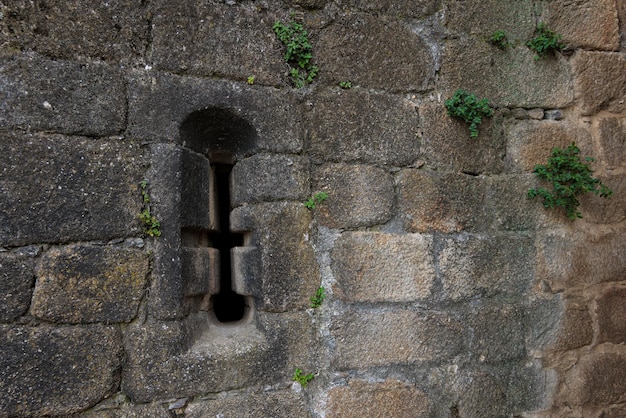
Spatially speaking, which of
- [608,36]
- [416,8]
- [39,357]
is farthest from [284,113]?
[608,36]

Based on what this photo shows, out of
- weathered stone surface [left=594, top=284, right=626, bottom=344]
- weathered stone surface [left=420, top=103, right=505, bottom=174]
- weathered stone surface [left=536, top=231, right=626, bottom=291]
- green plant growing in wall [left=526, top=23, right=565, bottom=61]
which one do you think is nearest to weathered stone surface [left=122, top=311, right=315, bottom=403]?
weathered stone surface [left=420, top=103, right=505, bottom=174]

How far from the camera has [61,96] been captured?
1.68m

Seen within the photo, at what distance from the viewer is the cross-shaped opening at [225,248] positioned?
7.15 feet

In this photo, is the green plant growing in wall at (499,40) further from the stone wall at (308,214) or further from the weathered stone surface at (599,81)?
the weathered stone surface at (599,81)

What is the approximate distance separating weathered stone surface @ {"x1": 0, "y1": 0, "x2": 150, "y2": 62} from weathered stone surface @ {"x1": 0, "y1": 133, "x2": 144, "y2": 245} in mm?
344

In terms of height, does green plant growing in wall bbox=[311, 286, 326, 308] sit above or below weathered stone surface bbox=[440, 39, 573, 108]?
below

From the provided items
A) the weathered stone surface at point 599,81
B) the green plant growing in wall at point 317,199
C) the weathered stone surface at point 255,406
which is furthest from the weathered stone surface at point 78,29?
the weathered stone surface at point 599,81

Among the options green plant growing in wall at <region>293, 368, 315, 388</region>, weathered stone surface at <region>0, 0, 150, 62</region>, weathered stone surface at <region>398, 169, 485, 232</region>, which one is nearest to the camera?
weathered stone surface at <region>0, 0, 150, 62</region>

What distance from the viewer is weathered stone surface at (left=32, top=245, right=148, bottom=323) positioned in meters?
1.61

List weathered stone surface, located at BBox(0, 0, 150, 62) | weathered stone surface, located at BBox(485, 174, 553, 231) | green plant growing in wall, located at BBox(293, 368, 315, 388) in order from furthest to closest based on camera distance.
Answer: weathered stone surface, located at BBox(485, 174, 553, 231), green plant growing in wall, located at BBox(293, 368, 315, 388), weathered stone surface, located at BBox(0, 0, 150, 62)

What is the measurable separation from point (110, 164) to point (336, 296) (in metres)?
1.06

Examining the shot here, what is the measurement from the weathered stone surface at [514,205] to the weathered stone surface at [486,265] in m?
0.07

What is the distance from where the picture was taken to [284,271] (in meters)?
1.91

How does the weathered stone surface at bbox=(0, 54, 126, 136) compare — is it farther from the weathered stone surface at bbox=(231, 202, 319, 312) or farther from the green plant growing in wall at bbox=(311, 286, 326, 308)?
the green plant growing in wall at bbox=(311, 286, 326, 308)
